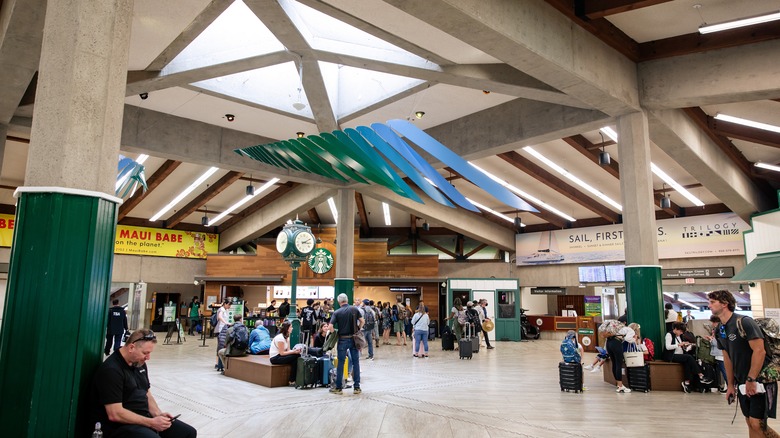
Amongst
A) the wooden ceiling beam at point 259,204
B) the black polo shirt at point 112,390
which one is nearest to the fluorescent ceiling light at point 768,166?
the wooden ceiling beam at point 259,204

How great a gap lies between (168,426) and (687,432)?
512cm

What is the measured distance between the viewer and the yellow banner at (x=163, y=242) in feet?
66.3

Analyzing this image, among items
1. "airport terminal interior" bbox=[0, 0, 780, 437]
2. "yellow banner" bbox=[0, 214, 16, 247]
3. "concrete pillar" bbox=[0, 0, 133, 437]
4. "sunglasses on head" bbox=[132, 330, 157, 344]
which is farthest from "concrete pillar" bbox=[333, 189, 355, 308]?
"yellow banner" bbox=[0, 214, 16, 247]

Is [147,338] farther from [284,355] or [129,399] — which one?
[284,355]

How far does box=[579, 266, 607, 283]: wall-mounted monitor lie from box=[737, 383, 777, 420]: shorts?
15382 millimetres

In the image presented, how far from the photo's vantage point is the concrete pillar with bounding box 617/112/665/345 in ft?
28.0

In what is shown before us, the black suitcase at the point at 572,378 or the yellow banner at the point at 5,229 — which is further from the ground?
the yellow banner at the point at 5,229

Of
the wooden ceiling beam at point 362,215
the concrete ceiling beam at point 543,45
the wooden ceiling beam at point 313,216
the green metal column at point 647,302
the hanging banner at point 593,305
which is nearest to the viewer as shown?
the concrete ceiling beam at point 543,45

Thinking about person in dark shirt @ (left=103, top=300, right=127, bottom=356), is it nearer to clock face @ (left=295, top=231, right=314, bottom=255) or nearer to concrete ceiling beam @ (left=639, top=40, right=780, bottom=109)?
clock face @ (left=295, top=231, right=314, bottom=255)

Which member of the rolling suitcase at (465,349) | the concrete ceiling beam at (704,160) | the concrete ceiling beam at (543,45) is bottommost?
the rolling suitcase at (465,349)

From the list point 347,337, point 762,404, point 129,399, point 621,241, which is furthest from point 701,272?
point 129,399

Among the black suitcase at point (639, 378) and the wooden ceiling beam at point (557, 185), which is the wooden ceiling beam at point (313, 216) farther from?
the black suitcase at point (639, 378)

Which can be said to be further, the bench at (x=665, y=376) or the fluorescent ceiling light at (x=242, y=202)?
the fluorescent ceiling light at (x=242, y=202)

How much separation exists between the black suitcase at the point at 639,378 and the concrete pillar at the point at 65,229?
7529 mm
